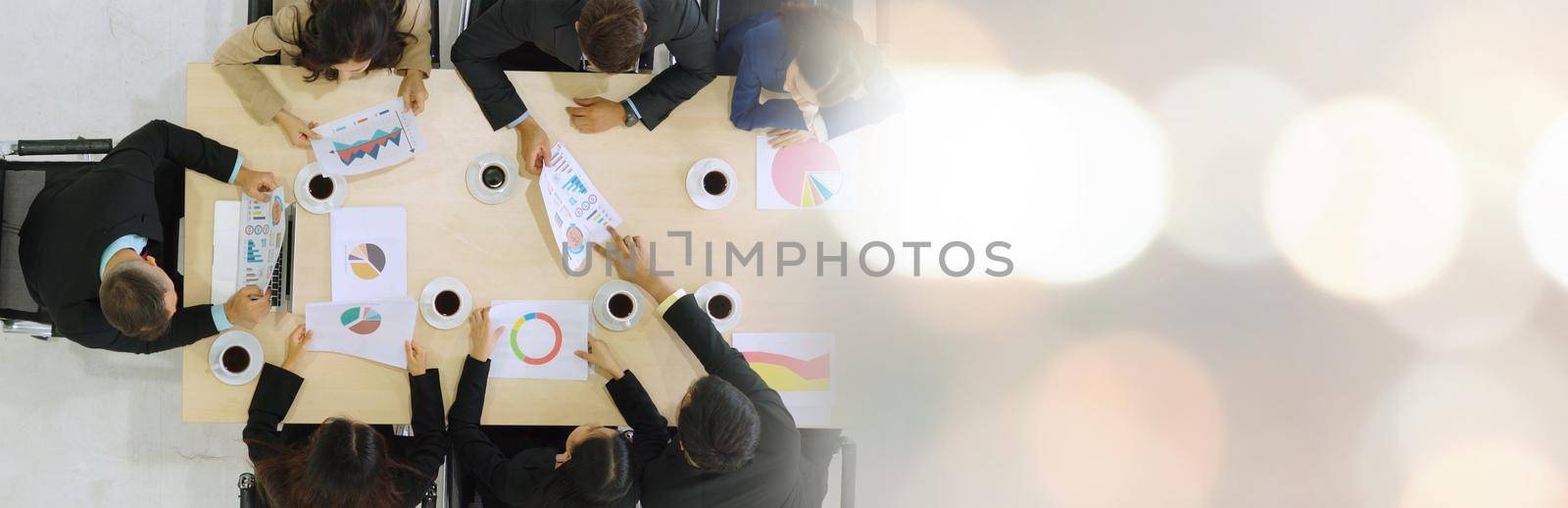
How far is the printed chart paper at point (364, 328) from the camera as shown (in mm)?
1434

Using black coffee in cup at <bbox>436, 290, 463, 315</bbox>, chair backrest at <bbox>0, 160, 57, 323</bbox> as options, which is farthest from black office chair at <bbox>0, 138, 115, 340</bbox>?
black coffee in cup at <bbox>436, 290, 463, 315</bbox>

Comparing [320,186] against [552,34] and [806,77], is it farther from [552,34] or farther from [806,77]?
[806,77]

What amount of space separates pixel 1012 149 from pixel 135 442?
2.53m

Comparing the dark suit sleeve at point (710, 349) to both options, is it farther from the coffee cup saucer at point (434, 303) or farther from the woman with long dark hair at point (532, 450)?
the coffee cup saucer at point (434, 303)

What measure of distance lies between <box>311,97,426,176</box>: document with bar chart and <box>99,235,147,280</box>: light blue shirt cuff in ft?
1.25

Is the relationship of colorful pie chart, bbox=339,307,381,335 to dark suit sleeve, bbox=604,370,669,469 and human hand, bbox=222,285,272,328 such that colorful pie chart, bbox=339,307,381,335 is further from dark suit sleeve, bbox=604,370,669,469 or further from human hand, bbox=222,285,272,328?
dark suit sleeve, bbox=604,370,669,469

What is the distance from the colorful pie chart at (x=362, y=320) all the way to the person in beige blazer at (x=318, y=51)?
0.35 meters

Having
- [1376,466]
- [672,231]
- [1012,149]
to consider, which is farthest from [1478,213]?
[672,231]

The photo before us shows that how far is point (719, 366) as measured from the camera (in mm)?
1428

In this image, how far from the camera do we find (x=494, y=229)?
1.46 meters

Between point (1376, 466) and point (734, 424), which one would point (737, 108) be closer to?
point (734, 424)

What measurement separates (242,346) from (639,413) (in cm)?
80

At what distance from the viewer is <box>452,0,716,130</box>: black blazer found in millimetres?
1437

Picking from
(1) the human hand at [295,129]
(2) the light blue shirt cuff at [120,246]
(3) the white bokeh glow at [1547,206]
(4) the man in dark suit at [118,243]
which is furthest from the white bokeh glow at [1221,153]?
(2) the light blue shirt cuff at [120,246]
